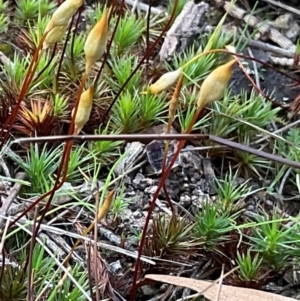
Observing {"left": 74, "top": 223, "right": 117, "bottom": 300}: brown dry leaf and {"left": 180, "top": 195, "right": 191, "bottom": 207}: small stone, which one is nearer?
{"left": 74, "top": 223, "right": 117, "bottom": 300}: brown dry leaf

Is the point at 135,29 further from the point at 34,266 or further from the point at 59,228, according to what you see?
the point at 34,266

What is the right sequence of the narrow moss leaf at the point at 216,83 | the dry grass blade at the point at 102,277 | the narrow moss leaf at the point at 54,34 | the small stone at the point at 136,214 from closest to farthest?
the narrow moss leaf at the point at 216,83
the narrow moss leaf at the point at 54,34
the dry grass blade at the point at 102,277
the small stone at the point at 136,214

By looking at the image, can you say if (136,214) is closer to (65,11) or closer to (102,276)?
(102,276)

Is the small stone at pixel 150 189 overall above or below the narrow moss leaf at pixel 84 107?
below

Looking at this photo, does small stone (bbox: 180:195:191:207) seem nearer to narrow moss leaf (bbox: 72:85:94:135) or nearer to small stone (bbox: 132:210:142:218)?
small stone (bbox: 132:210:142:218)

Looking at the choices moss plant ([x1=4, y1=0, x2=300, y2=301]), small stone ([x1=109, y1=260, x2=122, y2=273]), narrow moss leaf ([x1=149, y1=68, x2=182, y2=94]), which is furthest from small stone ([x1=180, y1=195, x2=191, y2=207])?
narrow moss leaf ([x1=149, y1=68, x2=182, y2=94])

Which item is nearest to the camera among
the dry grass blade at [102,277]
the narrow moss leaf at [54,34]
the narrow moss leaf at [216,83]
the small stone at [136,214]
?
the narrow moss leaf at [216,83]

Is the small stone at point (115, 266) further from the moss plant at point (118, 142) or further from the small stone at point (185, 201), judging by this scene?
the small stone at point (185, 201)

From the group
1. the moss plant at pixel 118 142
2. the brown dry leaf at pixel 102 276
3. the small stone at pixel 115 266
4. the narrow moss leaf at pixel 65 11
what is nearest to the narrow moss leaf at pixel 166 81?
the moss plant at pixel 118 142
